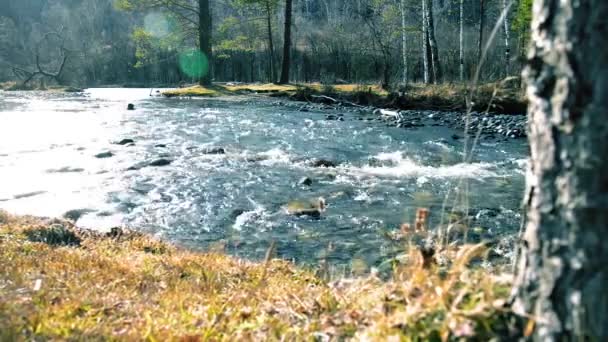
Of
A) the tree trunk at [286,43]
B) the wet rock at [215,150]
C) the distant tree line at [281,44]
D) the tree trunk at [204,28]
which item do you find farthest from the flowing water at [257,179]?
the tree trunk at [286,43]

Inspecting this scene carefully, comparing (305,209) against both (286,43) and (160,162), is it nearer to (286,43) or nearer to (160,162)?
(160,162)

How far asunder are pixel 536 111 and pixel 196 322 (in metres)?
1.88

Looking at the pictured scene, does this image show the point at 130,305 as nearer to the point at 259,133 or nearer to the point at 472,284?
the point at 472,284

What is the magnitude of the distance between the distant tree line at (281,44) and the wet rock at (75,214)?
862cm

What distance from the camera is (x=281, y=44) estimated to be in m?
43.9

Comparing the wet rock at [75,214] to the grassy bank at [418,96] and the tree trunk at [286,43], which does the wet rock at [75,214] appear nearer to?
the grassy bank at [418,96]

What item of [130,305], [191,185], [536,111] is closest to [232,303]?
[130,305]

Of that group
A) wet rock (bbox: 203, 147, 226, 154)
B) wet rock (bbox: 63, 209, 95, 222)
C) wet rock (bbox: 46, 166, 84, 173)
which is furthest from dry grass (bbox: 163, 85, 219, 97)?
wet rock (bbox: 63, 209, 95, 222)

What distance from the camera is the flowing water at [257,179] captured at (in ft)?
22.0

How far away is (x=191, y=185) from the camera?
30.2 ft

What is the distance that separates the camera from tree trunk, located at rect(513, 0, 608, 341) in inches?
57.9

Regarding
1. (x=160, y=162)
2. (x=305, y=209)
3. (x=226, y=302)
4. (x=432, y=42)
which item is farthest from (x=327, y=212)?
(x=432, y=42)

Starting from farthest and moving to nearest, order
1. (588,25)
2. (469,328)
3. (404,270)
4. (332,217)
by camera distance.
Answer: (332,217) → (404,270) → (469,328) → (588,25)

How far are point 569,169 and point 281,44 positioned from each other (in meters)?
43.8
